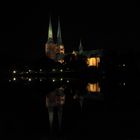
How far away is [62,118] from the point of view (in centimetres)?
1217

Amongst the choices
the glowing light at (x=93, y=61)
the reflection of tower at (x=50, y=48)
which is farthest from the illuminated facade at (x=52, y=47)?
the glowing light at (x=93, y=61)

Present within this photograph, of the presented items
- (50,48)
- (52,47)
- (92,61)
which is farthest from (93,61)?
(50,48)

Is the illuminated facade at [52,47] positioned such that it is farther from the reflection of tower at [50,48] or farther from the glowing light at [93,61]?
the glowing light at [93,61]

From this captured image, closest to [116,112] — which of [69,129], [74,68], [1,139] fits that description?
[69,129]

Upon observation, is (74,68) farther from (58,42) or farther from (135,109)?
(135,109)

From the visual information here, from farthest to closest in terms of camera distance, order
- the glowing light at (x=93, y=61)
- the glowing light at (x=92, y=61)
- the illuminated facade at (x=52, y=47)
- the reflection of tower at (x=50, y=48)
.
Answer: the reflection of tower at (x=50, y=48) → the illuminated facade at (x=52, y=47) → the glowing light at (x=92, y=61) → the glowing light at (x=93, y=61)

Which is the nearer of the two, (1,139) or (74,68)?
(1,139)

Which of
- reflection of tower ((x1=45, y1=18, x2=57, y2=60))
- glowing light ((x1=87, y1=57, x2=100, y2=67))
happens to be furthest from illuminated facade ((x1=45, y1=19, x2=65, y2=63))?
glowing light ((x1=87, y1=57, x2=100, y2=67))

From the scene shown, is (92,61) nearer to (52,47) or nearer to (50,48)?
(52,47)

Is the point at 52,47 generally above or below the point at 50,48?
above

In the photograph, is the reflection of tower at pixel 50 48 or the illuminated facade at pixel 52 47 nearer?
the illuminated facade at pixel 52 47

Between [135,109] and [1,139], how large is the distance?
750cm

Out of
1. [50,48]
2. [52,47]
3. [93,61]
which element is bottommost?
[93,61]

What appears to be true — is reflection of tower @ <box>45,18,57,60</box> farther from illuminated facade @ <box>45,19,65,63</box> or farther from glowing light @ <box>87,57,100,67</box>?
glowing light @ <box>87,57,100,67</box>
